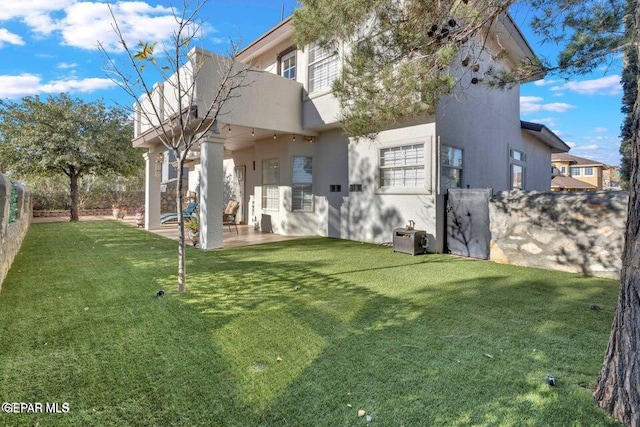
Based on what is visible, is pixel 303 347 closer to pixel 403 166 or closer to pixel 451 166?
pixel 403 166

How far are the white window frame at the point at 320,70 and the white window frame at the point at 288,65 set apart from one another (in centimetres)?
92

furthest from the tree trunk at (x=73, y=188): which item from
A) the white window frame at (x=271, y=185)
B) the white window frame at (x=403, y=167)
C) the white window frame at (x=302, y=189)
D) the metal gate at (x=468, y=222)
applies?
the metal gate at (x=468, y=222)

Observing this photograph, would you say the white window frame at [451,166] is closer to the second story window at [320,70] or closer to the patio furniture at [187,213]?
the second story window at [320,70]

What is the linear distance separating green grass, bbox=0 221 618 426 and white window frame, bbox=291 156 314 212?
5.89 meters

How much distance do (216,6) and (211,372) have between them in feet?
22.3

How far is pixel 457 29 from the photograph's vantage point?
5.17 meters

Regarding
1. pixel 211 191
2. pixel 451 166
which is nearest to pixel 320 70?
pixel 451 166

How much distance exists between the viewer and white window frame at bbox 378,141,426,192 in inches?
347

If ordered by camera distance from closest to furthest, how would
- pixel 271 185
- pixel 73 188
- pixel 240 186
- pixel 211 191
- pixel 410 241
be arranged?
pixel 410 241 < pixel 211 191 < pixel 271 185 < pixel 240 186 < pixel 73 188

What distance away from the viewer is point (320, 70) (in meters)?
10.7

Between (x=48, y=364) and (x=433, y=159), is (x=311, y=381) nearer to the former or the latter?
(x=48, y=364)

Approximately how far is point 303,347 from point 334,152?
872cm

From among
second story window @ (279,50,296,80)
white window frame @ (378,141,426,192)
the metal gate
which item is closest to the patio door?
second story window @ (279,50,296,80)

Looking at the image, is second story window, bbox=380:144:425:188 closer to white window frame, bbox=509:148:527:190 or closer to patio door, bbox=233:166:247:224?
white window frame, bbox=509:148:527:190
